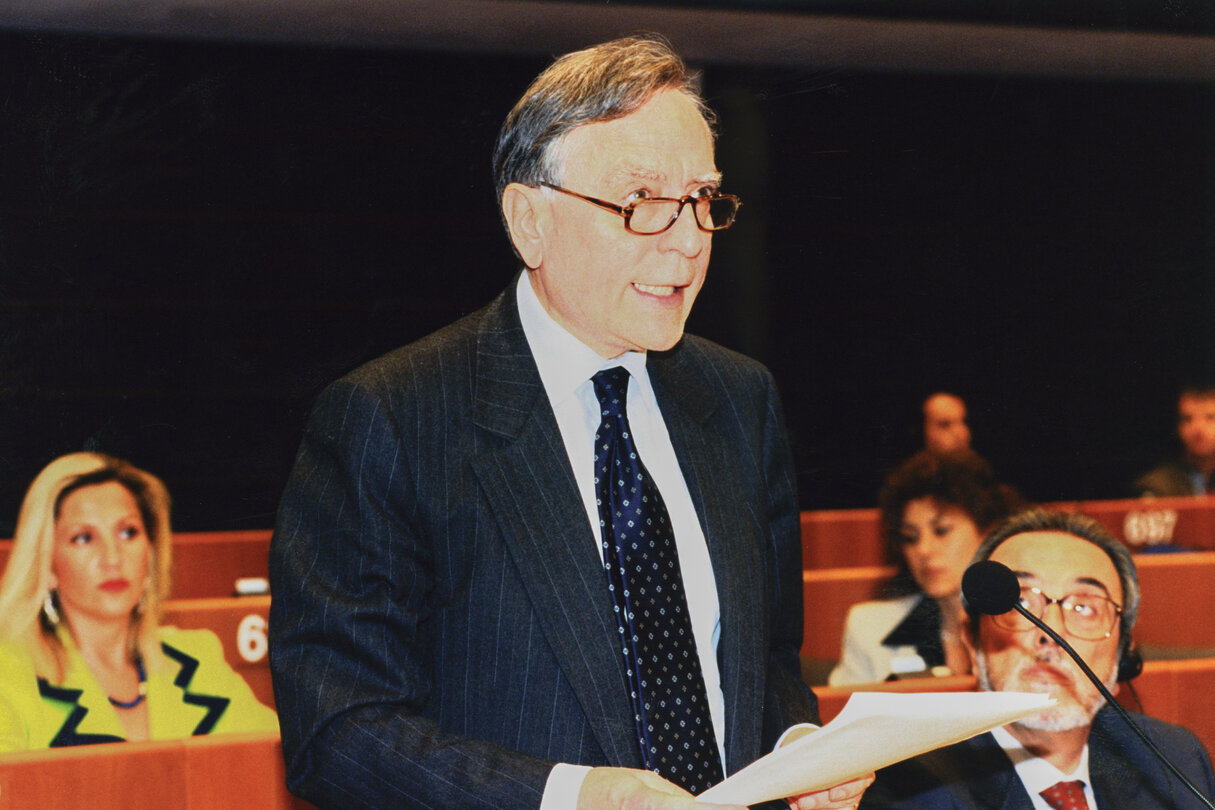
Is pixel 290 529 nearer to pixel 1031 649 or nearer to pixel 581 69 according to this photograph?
pixel 581 69

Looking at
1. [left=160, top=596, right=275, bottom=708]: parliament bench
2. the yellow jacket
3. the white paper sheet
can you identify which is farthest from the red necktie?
[left=160, top=596, right=275, bottom=708]: parliament bench

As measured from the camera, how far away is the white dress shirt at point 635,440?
4.26 feet

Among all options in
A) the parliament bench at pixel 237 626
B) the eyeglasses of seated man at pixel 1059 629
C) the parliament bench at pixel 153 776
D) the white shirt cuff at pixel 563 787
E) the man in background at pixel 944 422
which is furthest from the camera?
the man in background at pixel 944 422

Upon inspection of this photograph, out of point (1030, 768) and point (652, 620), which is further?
point (1030, 768)

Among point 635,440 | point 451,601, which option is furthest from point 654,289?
point 451,601

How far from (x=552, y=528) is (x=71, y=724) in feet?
6.46

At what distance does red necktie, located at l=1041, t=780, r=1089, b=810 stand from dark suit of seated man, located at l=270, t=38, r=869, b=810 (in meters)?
0.76

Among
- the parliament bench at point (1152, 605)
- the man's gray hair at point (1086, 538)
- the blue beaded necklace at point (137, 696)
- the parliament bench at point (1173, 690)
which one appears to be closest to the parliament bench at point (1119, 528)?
the parliament bench at point (1152, 605)

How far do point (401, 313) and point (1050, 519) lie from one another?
1.38 metres

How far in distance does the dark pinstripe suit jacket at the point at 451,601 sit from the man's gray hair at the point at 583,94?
0.67 ft

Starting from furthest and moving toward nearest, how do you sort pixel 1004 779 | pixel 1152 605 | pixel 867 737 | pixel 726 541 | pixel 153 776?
pixel 1152 605 < pixel 153 776 < pixel 1004 779 < pixel 726 541 < pixel 867 737

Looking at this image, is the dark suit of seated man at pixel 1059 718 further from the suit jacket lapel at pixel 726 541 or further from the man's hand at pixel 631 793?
the man's hand at pixel 631 793

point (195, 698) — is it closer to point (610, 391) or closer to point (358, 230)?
point (358, 230)

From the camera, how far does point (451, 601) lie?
1.22 metres
